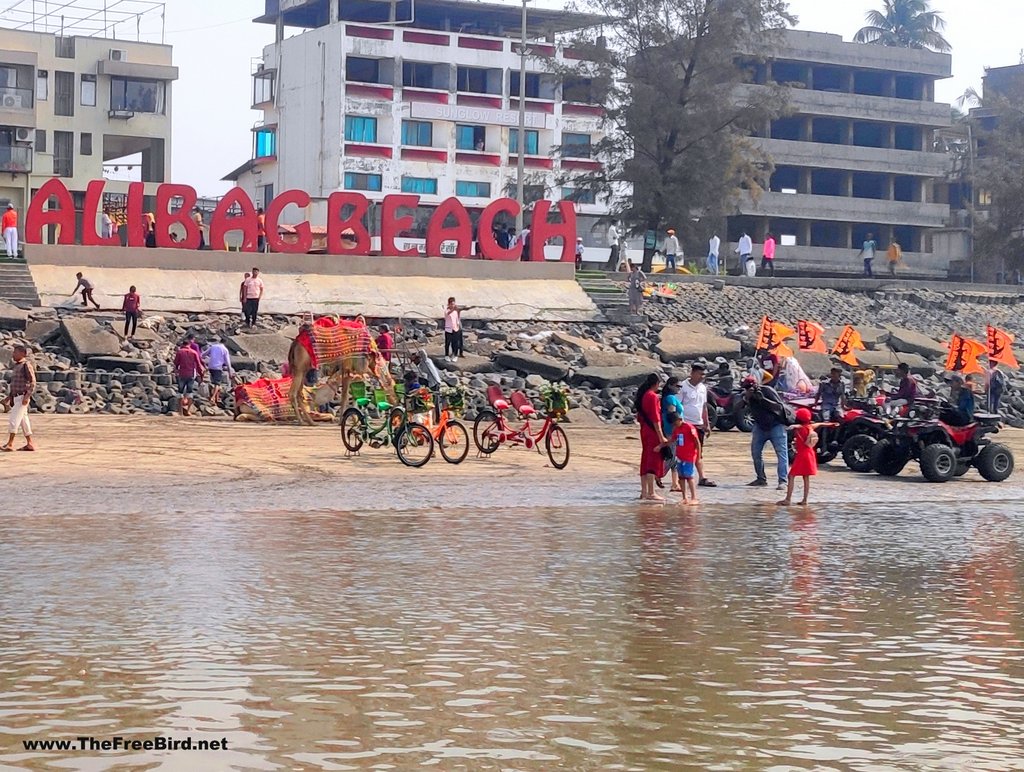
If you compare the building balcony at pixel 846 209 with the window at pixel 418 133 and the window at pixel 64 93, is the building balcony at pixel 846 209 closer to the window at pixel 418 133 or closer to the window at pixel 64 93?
the window at pixel 418 133

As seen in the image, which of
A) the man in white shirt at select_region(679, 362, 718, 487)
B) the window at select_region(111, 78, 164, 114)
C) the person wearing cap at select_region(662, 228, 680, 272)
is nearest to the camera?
the man in white shirt at select_region(679, 362, 718, 487)

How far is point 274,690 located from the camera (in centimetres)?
746

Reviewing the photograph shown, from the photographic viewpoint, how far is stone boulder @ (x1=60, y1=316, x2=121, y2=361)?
3023cm

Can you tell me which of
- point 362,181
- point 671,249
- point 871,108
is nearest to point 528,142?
point 362,181

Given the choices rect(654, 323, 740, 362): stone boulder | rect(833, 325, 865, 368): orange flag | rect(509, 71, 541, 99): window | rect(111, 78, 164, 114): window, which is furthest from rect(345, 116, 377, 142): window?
rect(833, 325, 865, 368): orange flag

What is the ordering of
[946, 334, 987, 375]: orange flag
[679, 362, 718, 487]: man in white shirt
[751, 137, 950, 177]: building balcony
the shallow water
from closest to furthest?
1. the shallow water
2. [679, 362, 718, 487]: man in white shirt
3. [946, 334, 987, 375]: orange flag
4. [751, 137, 950, 177]: building balcony

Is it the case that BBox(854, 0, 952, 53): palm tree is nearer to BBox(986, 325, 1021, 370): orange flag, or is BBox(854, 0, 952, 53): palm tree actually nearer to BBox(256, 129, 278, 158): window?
BBox(256, 129, 278, 158): window

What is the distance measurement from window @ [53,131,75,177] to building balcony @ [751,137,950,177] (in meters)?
32.7

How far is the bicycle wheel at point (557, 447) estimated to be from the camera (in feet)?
66.6

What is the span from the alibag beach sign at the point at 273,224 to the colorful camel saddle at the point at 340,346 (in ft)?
47.5

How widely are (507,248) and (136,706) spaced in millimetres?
37038

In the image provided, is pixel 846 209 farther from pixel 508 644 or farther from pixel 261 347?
pixel 508 644

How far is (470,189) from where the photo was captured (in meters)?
72.0

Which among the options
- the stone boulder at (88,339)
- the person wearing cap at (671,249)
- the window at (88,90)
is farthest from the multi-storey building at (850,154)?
the stone boulder at (88,339)
